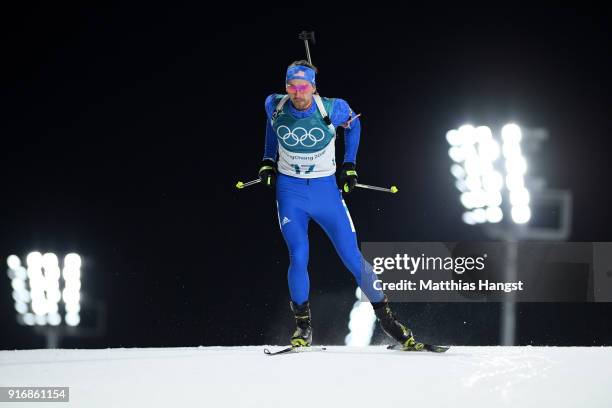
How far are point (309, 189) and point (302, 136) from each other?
255mm

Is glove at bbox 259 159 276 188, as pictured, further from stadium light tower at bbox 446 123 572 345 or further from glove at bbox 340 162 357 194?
stadium light tower at bbox 446 123 572 345

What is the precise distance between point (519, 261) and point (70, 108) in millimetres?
2906

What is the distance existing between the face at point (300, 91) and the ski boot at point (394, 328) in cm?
102

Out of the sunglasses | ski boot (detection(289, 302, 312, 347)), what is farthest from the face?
ski boot (detection(289, 302, 312, 347))

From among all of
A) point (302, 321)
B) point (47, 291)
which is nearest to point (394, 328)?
point (302, 321)

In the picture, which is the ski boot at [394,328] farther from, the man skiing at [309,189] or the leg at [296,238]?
the leg at [296,238]

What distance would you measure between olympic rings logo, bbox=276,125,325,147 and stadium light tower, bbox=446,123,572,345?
52.0 inches

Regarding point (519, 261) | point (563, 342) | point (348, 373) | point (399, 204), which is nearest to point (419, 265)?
point (399, 204)

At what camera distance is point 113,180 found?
494 centimetres

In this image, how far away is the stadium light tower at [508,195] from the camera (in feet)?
16.0

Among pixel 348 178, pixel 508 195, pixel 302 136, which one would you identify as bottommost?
pixel 508 195

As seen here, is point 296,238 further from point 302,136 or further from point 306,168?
point 302,136

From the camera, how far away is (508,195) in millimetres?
5156

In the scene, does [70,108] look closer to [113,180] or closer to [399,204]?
[113,180]
